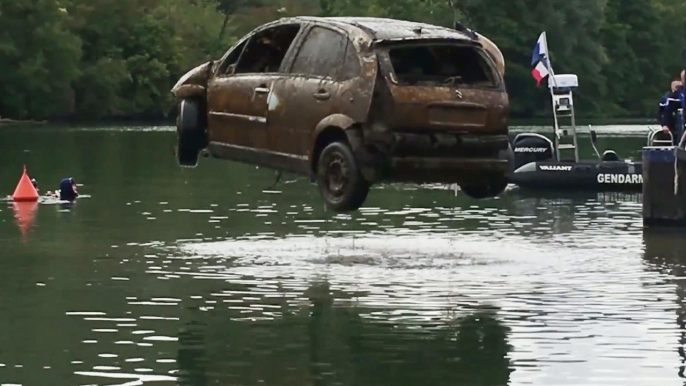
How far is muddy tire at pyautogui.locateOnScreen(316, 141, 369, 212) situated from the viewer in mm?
18828

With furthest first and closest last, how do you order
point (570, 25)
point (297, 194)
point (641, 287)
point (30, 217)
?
point (570, 25)
point (297, 194)
point (30, 217)
point (641, 287)

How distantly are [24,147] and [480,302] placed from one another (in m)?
47.1

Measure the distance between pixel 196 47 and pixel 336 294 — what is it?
103309mm

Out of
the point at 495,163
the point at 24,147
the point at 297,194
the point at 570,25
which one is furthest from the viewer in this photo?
the point at 570,25

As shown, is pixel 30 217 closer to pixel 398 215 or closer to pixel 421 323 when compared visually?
pixel 398 215

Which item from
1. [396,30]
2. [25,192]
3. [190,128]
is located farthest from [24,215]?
[396,30]

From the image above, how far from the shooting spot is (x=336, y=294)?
2050 cm

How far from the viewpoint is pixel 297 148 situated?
19422mm

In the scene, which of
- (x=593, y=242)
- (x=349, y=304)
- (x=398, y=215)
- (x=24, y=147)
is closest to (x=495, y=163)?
(x=349, y=304)

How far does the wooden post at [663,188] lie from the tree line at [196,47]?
208 ft

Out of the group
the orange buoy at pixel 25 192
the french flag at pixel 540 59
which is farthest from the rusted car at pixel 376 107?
the french flag at pixel 540 59

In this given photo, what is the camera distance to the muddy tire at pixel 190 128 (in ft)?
67.8

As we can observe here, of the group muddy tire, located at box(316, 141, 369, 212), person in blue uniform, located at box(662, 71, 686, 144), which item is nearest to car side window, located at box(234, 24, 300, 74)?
muddy tire, located at box(316, 141, 369, 212)

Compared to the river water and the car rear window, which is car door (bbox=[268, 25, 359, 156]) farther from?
the river water
